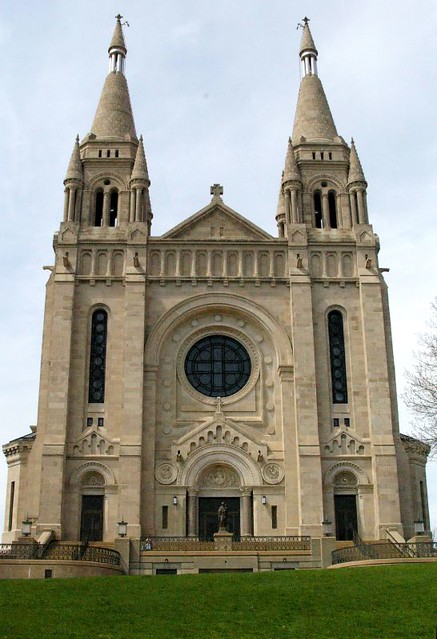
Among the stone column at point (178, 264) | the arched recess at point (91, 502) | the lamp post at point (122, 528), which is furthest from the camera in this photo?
the stone column at point (178, 264)

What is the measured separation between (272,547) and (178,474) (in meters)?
6.75

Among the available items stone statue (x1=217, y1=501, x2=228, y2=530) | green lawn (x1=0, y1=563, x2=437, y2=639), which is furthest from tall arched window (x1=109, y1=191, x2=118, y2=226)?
green lawn (x1=0, y1=563, x2=437, y2=639)

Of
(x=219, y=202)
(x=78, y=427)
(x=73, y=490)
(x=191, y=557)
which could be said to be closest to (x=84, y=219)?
(x=219, y=202)

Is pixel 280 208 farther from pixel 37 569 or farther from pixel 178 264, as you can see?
pixel 37 569

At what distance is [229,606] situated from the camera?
2092cm

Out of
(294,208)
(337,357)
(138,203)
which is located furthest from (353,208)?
(138,203)

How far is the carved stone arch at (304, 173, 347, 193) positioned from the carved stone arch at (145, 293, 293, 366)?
8.55 meters

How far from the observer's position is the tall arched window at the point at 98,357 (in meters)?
42.2

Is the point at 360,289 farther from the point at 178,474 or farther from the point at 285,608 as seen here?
the point at 285,608

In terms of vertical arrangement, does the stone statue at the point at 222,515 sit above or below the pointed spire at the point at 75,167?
below

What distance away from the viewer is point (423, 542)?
109ft

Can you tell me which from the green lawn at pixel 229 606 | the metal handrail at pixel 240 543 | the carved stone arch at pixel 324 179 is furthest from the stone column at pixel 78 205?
the green lawn at pixel 229 606

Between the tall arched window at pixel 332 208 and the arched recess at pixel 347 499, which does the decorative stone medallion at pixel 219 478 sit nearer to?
the arched recess at pixel 347 499

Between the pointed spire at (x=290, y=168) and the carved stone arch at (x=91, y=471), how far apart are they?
19.2m
